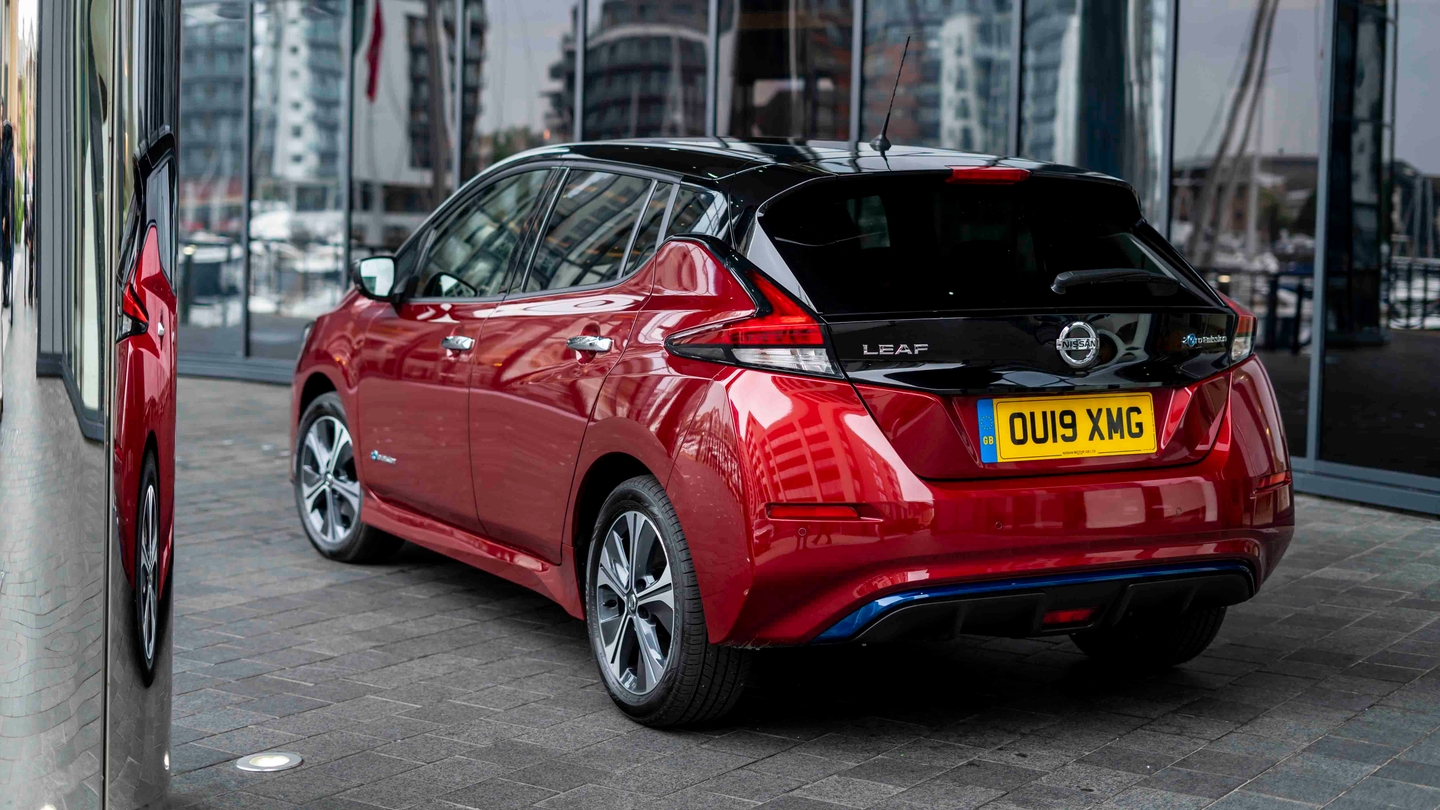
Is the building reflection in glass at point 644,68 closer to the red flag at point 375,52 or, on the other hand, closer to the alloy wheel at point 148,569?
the red flag at point 375,52

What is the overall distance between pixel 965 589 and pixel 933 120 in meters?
7.63

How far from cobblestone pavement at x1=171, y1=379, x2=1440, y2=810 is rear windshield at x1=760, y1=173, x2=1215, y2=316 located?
3.75ft

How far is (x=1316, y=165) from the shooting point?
8.88m

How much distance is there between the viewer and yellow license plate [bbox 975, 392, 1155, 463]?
389 centimetres

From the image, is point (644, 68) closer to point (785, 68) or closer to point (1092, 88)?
point (785, 68)

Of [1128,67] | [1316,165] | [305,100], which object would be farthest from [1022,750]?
[305,100]

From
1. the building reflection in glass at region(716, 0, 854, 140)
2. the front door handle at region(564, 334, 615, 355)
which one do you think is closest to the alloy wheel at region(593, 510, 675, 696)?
the front door handle at region(564, 334, 615, 355)

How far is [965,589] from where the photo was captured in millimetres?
3840

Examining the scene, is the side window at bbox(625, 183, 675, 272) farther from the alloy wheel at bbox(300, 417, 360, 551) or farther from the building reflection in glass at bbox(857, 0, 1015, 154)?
the building reflection in glass at bbox(857, 0, 1015, 154)

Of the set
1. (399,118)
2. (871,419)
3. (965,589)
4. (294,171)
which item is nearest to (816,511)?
(871,419)

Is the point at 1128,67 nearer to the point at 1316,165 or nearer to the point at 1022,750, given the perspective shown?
the point at 1316,165

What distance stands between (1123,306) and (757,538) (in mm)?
1145

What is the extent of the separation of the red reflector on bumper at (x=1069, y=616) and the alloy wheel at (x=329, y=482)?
3.12m

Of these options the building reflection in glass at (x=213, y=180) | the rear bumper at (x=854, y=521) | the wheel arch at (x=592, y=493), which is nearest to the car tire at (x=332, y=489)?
the wheel arch at (x=592, y=493)
